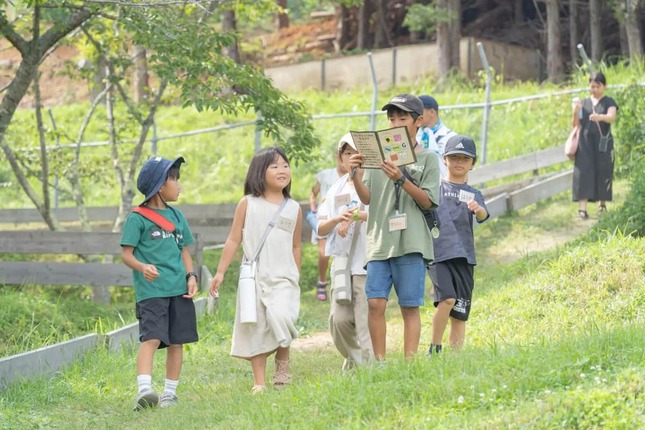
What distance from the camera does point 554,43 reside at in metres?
23.6

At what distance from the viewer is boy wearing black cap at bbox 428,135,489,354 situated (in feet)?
26.0

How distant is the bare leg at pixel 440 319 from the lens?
25.9 ft

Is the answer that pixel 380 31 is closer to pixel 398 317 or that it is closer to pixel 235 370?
pixel 398 317

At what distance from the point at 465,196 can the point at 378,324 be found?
118 centimetres

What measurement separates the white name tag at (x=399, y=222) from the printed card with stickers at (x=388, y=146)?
46cm

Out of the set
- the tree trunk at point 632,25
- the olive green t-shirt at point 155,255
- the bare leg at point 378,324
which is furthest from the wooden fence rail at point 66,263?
the tree trunk at point 632,25

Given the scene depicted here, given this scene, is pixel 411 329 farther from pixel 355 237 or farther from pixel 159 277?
pixel 159 277

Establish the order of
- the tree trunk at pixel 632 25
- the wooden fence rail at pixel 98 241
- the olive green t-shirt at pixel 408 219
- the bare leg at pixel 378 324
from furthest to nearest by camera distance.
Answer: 1. the tree trunk at pixel 632 25
2. the wooden fence rail at pixel 98 241
3. the bare leg at pixel 378 324
4. the olive green t-shirt at pixel 408 219

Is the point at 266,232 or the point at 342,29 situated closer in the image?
the point at 266,232

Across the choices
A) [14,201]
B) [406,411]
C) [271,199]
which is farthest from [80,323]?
[14,201]

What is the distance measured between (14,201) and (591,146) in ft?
50.9

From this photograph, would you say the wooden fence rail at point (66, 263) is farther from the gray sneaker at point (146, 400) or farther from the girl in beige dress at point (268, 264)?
the gray sneaker at point (146, 400)

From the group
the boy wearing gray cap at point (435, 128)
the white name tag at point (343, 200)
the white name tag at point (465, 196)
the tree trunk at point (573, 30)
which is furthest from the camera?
the tree trunk at point (573, 30)

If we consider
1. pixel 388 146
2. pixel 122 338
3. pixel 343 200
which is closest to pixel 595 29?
pixel 122 338
